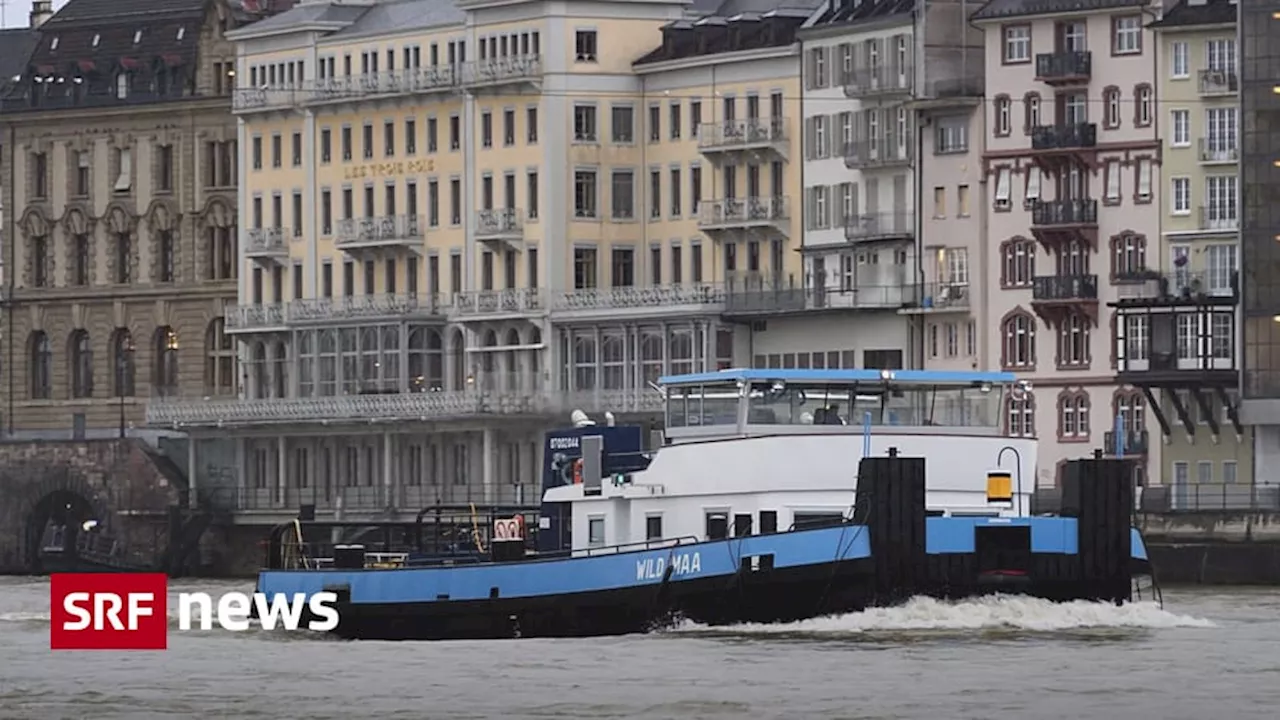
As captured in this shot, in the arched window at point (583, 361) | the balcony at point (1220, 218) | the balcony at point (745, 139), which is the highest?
the balcony at point (745, 139)

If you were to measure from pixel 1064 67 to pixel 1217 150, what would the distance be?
485 cm

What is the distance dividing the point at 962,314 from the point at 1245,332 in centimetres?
1038

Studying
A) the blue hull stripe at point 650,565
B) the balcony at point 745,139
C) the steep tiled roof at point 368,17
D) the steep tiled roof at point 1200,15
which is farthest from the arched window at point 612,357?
the blue hull stripe at point 650,565

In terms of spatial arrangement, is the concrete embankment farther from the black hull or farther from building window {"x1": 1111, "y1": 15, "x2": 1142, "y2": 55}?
the black hull

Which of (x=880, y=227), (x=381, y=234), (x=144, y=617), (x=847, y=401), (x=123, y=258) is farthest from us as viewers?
(x=123, y=258)

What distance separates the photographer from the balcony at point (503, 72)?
15212 cm

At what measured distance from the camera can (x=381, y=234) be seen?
159 m

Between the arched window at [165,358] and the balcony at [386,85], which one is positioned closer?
the balcony at [386,85]

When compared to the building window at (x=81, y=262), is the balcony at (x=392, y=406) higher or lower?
lower

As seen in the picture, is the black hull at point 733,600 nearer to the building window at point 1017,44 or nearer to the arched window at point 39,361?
the building window at point 1017,44

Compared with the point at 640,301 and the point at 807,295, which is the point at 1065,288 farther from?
the point at 640,301

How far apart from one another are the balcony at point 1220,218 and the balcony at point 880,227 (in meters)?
9.94

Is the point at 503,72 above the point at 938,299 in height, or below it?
above

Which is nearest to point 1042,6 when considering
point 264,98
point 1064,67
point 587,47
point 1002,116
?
point 1064,67
